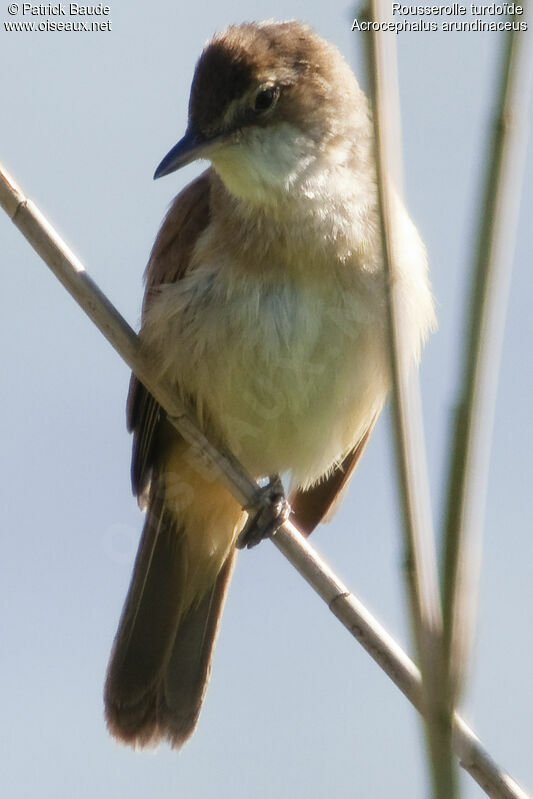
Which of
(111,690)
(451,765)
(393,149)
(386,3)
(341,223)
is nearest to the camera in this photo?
(451,765)

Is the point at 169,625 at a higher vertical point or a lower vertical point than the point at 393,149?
lower

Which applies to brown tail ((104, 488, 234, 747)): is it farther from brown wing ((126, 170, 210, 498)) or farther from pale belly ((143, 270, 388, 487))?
pale belly ((143, 270, 388, 487))

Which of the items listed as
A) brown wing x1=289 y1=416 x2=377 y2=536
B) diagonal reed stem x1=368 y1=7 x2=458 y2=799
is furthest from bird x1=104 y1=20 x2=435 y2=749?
diagonal reed stem x1=368 y1=7 x2=458 y2=799

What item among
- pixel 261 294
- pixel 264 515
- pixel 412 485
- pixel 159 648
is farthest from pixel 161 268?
pixel 412 485

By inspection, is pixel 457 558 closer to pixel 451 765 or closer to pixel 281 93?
pixel 451 765

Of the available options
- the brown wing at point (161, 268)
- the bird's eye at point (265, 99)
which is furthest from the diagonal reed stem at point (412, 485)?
the brown wing at point (161, 268)

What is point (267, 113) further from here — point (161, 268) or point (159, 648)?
point (159, 648)

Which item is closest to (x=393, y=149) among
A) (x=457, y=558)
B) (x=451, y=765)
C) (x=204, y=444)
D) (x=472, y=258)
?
(x=472, y=258)
